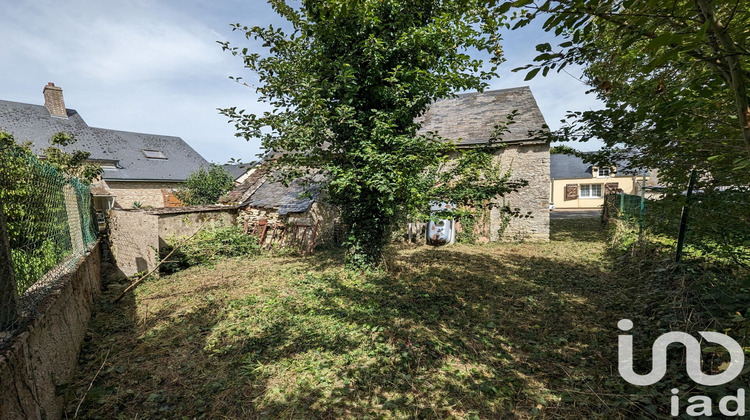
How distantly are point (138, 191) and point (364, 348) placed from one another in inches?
860

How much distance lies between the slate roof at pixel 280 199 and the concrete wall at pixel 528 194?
735cm

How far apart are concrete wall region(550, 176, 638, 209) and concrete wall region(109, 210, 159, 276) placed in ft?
107

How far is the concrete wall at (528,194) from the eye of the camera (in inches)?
444

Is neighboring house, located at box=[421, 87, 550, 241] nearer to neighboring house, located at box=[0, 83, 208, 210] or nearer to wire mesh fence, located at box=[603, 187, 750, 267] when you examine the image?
wire mesh fence, located at box=[603, 187, 750, 267]

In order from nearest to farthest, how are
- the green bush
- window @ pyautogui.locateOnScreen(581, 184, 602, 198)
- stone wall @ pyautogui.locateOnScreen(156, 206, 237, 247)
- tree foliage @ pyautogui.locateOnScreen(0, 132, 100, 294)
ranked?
1. tree foliage @ pyautogui.locateOnScreen(0, 132, 100, 294)
2. the green bush
3. stone wall @ pyautogui.locateOnScreen(156, 206, 237, 247)
4. window @ pyautogui.locateOnScreen(581, 184, 602, 198)

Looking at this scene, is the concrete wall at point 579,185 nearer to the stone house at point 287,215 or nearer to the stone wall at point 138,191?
the stone house at point 287,215

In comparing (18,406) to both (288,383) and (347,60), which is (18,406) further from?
(347,60)

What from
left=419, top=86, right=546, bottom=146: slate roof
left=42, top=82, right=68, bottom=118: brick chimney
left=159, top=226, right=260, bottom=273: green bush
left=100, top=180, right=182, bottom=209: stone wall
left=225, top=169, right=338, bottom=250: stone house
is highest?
left=42, top=82, right=68, bottom=118: brick chimney

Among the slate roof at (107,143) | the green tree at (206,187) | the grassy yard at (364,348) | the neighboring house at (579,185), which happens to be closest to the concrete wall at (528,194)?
the grassy yard at (364,348)

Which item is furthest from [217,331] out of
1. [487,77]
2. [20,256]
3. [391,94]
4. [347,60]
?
[487,77]

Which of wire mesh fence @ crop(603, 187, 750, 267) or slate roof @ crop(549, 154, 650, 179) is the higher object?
slate roof @ crop(549, 154, 650, 179)

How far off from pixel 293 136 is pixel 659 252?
26.9 feet

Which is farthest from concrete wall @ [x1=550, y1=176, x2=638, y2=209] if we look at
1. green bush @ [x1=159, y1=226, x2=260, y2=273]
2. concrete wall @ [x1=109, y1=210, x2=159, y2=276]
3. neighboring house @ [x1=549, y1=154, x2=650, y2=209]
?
concrete wall @ [x1=109, y1=210, x2=159, y2=276]

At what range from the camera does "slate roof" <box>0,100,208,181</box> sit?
57.3 ft
